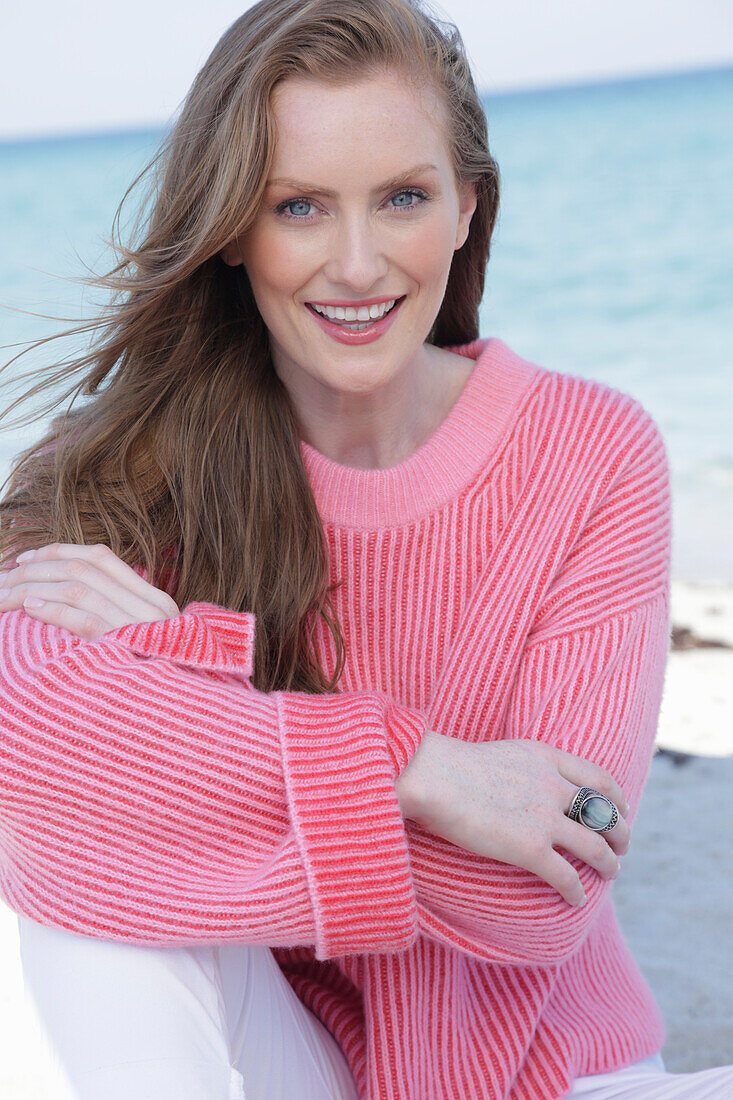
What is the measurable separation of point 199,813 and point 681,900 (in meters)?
1.94

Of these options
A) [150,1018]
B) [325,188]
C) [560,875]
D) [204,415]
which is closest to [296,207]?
[325,188]

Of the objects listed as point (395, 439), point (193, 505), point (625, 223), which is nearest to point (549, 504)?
point (395, 439)

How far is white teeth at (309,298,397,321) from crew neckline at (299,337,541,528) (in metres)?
0.26

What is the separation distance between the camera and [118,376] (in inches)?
78.2

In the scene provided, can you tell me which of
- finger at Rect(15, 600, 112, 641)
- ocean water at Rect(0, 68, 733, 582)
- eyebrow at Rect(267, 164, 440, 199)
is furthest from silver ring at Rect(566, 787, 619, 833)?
ocean water at Rect(0, 68, 733, 582)

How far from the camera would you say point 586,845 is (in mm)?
1526

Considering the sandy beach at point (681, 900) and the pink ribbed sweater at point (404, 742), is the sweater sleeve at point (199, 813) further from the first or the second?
the sandy beach at point (681, 900)

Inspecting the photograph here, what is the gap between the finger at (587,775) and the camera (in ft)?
5.11

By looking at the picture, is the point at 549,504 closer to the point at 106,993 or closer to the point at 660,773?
the point at 106,993

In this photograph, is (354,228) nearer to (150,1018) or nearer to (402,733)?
(402,733)

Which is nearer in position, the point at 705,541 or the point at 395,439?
the point at 395,439

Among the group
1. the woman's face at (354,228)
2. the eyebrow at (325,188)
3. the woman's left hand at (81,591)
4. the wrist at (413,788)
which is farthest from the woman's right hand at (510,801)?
the eyebrow at (325,188)

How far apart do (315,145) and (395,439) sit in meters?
0.53

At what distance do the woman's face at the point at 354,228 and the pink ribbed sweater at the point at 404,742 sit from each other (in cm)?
24
